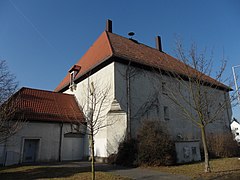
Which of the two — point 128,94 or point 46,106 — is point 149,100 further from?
point 46,106

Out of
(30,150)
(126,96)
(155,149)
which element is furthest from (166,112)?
(30,150)

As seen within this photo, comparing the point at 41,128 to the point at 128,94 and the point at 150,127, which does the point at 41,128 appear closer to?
the point at 128,94

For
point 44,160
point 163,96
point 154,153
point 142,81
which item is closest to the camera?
point 154,153

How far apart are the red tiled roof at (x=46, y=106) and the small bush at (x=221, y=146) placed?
40.0ft

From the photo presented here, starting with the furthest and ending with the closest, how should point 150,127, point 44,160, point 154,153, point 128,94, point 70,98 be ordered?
1. point 70,98
2. point 128,94
3. point 44,160
4. point 150,127
5. point 154,153

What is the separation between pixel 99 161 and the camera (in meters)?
16.6

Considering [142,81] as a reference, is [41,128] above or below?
below

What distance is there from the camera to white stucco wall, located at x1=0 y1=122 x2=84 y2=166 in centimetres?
1514

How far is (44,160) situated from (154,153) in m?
9.17

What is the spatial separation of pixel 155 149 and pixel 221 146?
8361mm

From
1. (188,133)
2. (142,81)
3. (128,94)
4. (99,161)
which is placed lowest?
(99,161)

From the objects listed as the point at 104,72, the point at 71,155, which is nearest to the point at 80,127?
the point at 71,155

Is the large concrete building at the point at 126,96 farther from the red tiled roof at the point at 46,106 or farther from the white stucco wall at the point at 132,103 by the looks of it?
the red tiled roof at the point at 46,106

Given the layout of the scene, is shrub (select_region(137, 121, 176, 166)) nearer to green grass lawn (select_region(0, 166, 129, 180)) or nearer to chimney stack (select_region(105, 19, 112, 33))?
green grass lawn (select_region(0, 166, 129, 180))
